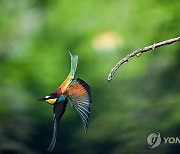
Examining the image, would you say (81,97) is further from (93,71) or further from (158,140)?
(158,140)

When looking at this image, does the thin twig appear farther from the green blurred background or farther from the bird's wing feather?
the bird's wing feather

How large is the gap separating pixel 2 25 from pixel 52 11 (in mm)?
127

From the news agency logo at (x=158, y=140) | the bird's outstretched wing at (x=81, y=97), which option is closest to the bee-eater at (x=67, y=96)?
the bird's outstretched wing at (x=81, y=97)

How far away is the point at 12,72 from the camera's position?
1.29 meters

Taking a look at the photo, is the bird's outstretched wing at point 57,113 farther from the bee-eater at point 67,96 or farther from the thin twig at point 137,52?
the thin twig at point 137,52

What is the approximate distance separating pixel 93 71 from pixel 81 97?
0.07m

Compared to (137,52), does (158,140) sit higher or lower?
lower

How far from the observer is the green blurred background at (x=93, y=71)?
1271 mm

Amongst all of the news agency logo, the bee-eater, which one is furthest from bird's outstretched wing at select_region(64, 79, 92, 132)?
the news agency logo

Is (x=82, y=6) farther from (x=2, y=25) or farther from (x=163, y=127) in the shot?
(x=163, y=127)

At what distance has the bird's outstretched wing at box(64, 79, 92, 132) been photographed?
1281mm

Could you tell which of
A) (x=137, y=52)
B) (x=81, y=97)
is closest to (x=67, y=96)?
(x=81, y=97)

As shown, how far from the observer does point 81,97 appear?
1286mm

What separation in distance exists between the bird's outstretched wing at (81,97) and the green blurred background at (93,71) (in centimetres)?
1
